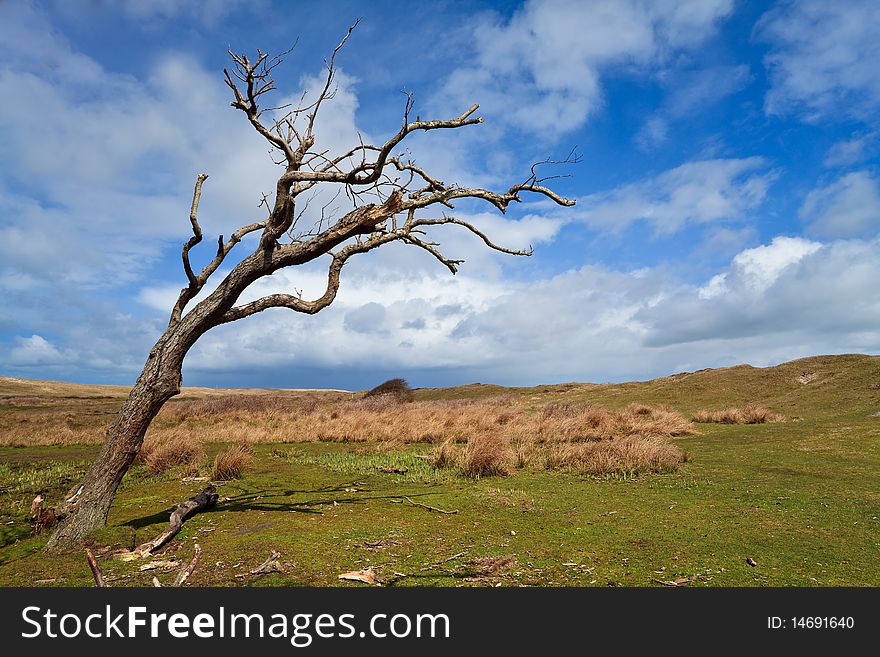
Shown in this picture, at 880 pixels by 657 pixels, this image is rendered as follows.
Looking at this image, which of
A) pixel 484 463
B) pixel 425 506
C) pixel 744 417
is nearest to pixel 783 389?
pixel 744 417

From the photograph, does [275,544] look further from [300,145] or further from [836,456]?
[836,456]

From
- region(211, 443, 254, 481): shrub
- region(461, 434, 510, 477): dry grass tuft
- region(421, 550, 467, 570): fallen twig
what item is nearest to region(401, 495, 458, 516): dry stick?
region(421, 550, 467, 570): fallen twig

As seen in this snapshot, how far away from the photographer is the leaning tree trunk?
7055 mm

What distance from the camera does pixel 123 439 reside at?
7.28 metres

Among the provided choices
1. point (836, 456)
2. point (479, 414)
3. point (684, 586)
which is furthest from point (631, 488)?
point (479, 414)

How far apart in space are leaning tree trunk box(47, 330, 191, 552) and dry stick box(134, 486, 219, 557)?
957 mm

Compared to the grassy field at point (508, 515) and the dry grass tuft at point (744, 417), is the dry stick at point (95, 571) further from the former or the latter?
the dry grass tuft at point (744, 417)

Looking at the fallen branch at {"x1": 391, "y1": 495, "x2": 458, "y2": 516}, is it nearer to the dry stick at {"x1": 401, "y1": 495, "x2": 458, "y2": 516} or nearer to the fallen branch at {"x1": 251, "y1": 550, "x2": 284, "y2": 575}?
the dry stick at {"x1": 401, "y1": 495, "x2": 458, "y2": 516}

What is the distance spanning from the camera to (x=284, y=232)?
7824 mm

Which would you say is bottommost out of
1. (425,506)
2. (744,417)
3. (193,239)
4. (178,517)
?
(425,506)

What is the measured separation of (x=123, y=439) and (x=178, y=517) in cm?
139

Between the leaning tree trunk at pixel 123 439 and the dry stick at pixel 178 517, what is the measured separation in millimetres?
957

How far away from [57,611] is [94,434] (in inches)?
813

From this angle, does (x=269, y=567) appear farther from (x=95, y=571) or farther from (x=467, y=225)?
(x=467, y=225)
